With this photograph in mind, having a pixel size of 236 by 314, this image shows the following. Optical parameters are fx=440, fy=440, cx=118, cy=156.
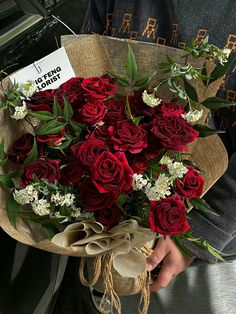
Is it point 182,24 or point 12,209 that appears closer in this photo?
point 12,209

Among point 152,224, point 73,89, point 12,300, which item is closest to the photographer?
point 152,224

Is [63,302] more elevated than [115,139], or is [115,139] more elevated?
[115,139]

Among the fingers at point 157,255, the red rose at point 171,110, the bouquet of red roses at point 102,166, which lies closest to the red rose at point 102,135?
the bouquet of red roses at point 102,166

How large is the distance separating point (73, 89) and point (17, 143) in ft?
0.45

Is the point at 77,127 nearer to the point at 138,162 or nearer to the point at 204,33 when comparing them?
the point at 138,162

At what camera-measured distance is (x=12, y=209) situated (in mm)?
740

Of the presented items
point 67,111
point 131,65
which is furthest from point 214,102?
point 67,111

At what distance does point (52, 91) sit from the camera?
0.80 metres

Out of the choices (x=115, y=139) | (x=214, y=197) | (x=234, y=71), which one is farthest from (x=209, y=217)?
(x=115, y=139)

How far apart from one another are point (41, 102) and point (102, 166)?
7.2 inches

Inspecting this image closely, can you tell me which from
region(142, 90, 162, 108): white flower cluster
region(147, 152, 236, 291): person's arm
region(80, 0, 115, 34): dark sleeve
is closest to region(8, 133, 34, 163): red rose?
region(142, 90, 162, 108): white flower cluster

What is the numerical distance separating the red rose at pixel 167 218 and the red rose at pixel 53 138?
19cm

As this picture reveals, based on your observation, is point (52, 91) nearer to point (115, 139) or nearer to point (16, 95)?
point (16, 95)

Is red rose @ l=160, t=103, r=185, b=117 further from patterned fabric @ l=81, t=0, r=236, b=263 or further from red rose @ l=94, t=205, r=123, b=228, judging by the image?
patterned fabric @ l=81, t=0, r=236, b=263
